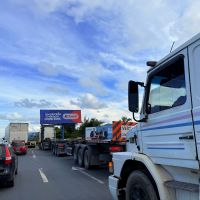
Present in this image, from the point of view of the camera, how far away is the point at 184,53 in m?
4.75

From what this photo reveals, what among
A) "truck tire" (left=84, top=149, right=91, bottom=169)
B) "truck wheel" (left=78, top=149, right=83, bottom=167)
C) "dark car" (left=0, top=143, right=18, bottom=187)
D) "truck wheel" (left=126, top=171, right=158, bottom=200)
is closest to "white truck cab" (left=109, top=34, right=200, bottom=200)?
"truck wheel" (left=126, top=171, right=158, bottom=200)

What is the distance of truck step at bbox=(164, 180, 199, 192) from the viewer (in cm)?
458

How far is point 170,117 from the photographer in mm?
4977

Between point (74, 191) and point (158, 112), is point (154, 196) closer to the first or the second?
point (158, 112)

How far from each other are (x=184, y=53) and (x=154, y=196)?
2.05 metres

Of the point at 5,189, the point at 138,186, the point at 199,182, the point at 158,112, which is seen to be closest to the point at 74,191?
the point at 5,189

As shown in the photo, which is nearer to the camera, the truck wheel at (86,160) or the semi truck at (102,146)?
the semi truck at (102,146)

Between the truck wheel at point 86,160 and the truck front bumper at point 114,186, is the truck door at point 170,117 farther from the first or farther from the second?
the truck wheel at point 86,160

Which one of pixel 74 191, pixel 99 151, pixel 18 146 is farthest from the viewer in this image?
pixel 18 146

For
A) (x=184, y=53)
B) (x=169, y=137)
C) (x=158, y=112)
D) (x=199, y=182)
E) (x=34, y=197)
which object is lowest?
(x=34, y=197)

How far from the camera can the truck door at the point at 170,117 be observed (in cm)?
459

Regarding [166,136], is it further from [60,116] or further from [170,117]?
[60,116]

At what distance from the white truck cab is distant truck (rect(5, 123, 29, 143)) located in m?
45.8

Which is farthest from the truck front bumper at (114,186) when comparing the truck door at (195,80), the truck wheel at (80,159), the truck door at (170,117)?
the truck wheel at (80,159)
